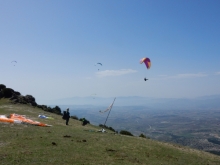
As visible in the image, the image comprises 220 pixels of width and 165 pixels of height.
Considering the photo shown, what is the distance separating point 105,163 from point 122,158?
2379 millimetres

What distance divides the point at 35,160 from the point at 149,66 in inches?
1042

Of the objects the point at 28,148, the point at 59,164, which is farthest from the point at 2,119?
the point at 59,164

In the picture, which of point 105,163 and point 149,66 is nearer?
point 105,163

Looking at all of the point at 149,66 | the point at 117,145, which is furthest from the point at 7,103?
the point at 117,145

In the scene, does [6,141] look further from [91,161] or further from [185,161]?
[185,161]

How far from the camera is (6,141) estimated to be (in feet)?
66.3

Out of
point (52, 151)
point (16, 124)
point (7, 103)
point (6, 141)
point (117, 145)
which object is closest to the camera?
point (52, 151)

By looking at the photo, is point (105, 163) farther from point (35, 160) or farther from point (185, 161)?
point (185, 161)

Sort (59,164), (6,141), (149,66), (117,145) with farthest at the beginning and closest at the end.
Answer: (149,66) → (117,145) → (6,141) → (59,164)

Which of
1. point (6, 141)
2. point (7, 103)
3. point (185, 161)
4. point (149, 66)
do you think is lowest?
point (185, 161)

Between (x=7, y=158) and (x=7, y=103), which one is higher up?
(x=7, y=103)

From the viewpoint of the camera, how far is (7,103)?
173 ft

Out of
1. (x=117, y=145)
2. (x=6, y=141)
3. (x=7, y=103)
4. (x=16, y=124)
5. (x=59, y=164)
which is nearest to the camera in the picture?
(x=59, y=164)

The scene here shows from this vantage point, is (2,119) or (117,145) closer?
(117,145)
